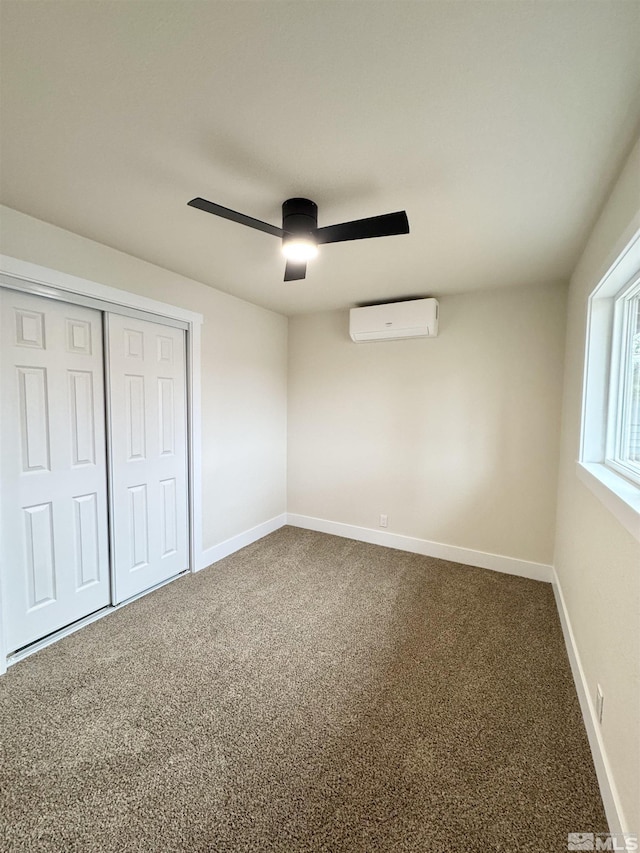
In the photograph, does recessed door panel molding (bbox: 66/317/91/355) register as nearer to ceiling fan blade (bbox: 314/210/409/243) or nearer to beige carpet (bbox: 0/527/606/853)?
ceiling fan blade (bbox: 314/210/409/243)

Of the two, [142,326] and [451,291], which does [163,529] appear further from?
[451,291]

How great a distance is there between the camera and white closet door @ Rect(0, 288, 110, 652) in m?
1.95

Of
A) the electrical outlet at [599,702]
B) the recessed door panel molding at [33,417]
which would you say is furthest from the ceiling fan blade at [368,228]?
the electrical outlet at [599,702]

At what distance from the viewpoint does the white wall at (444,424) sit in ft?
9.53

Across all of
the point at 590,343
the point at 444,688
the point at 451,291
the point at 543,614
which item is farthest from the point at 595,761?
the point at 451,291

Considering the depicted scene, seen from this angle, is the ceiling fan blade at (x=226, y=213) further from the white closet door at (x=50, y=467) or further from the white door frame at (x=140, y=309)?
the white closet door at (x=50, y=467)

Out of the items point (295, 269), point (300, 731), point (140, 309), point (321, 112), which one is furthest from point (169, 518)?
point (321, 112)

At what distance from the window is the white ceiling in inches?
20.1

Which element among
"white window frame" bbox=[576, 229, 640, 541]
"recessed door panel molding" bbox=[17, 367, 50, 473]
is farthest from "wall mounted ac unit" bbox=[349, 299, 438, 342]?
"recessed door panel molding" bbox=[17, 367, 50, 473]

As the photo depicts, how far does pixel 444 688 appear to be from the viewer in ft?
5.95

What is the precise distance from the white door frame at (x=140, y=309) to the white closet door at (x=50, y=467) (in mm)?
70

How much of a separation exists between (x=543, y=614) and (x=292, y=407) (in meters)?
2.88

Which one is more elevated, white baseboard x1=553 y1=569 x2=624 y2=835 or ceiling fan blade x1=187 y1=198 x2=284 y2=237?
ceiling fan blade x1=187 y1=198 x2=284 y2=237

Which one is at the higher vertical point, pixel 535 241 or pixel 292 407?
pixel 535 241
